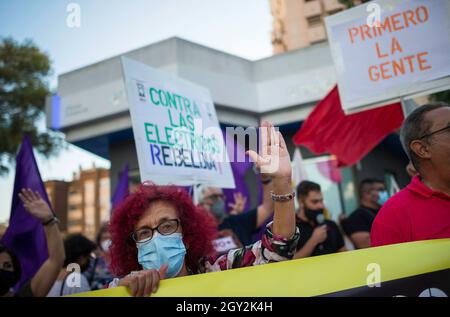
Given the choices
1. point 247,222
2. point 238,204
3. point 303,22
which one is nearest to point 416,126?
point 247,222

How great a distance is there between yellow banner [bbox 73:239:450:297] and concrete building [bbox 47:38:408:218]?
765 cm

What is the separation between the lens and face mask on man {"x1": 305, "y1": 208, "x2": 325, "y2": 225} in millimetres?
3361

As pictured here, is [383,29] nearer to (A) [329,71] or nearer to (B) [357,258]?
(B) [357,258]

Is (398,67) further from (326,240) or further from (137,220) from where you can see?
(137,220)

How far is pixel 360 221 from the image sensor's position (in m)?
3.61

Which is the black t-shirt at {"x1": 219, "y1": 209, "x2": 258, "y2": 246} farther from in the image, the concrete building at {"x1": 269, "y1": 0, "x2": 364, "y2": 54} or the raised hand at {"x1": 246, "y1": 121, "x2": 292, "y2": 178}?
the concrete building at {"x1": 269, "y1": 0, "x2": 364, "y2": 54}

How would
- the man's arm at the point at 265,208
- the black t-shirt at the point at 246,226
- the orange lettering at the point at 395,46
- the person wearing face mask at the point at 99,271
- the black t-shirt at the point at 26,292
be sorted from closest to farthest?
the black t-shirt at the point at 26,292 → the orange lettering at the point at 395,46 → the man's arm at the point at 265,208 → the black t-shirt at the point at 246,226 → the person wearing face mask at the point at 99,271

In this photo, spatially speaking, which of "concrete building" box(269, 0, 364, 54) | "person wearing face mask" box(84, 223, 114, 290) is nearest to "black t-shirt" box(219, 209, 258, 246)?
"person wearing face mask" box(84, 223, 114, 290)

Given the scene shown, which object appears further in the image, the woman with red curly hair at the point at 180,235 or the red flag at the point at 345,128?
the red flag at the point at 345,128

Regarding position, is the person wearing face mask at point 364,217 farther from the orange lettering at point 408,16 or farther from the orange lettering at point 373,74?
the orange lettering at point 408,16

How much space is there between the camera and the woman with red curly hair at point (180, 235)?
1482 mm

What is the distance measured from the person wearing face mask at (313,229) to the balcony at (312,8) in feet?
77.1

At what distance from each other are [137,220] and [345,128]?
9.82 ft

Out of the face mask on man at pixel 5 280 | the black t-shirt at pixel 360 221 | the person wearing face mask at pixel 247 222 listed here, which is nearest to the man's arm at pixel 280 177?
the person wearing face mask at pixel 247 222
